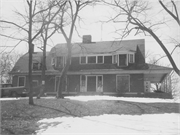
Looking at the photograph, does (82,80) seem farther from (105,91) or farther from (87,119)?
(87,119)

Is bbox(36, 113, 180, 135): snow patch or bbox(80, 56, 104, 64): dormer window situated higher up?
bbox(80, 56, 104, 64): dormer window

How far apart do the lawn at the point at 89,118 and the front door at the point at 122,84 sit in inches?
353

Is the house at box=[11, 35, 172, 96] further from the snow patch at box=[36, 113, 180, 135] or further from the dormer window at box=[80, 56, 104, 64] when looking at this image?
the snow patch at box=[36, 113, 180, 135]

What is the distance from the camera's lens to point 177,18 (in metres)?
11.8

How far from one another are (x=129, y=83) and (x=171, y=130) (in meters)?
14.0

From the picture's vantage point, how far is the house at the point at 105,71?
21844 mm

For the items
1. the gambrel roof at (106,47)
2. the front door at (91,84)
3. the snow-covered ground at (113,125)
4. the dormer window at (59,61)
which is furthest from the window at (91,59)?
the snow-covered ground at (113,125)

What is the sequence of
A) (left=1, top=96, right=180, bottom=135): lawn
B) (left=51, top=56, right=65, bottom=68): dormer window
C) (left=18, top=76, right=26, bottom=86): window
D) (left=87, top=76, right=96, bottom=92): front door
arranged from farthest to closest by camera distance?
1. (left=18, top=76, right=26, bottom=86): window
2. (left=51, top=56, right=65, bottom=68): dormer window
3. (left=87, top=76, right=96, bottom=92): front door
4. (left=1, top=96, right=180, bottom=135): lawn

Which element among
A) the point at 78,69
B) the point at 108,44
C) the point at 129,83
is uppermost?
the point at 108,44

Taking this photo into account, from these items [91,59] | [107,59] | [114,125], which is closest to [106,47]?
[107,59]

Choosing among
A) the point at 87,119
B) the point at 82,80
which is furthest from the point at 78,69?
the point at 87,119

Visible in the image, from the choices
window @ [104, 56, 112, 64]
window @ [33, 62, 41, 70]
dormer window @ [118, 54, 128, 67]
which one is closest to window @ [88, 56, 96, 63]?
window @ [104, 56, 112, 64]

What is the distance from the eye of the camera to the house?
21844mm

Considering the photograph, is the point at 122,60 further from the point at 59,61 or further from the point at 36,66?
the point at 36,66
